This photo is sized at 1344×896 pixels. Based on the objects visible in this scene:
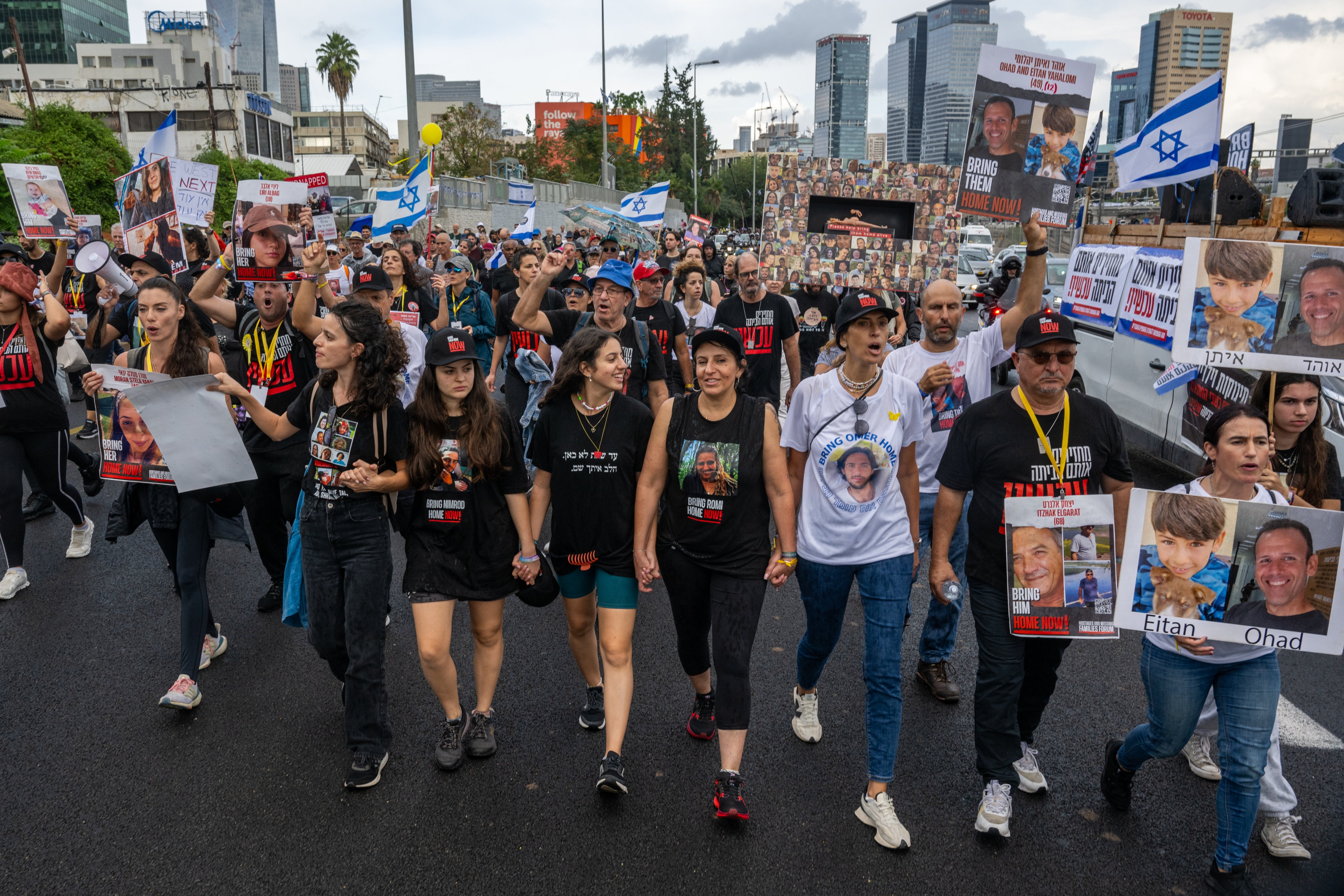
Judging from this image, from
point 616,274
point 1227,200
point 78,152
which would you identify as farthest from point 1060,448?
point 78,152

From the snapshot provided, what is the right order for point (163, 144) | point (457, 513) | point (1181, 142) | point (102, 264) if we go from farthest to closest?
point (163, 144), point (1181, 142), point (102, 264), point (457, 513)

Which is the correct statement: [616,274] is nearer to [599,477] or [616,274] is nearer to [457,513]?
[599,477]

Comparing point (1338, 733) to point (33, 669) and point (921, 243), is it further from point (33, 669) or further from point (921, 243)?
point (33, 669)

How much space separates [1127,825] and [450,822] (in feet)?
8.78

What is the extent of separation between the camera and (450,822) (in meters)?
3.60

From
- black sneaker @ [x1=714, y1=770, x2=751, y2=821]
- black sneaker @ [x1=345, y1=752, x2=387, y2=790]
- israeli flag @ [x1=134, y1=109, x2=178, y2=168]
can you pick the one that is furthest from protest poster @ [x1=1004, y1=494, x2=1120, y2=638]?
israeli flag @ [x1=134, y1=109, x2=178, y2=168]

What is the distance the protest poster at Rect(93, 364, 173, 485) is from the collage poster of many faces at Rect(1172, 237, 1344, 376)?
14.6 feet

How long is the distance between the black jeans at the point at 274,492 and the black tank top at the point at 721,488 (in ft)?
7.45

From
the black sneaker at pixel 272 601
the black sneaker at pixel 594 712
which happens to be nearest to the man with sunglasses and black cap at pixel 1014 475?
the black sneaker at pixel 594 712

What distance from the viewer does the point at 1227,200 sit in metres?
5.78

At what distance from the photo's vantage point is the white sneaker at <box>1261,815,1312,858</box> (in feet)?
11.0

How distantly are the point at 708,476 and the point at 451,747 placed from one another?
5.47ft

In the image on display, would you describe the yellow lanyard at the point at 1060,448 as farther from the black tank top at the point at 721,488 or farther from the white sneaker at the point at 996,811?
the white sneaker at the point at 996,811

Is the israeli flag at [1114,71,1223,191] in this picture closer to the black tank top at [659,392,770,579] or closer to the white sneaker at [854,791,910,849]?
the black tank top at [659,392,770,579]
